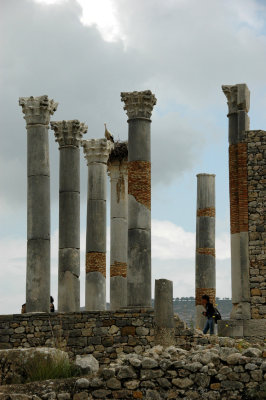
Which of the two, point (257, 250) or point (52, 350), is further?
point (257, 250)

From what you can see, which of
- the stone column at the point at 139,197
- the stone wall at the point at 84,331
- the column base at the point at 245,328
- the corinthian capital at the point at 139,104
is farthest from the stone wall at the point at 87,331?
the corinthian capital at the point at 139,104

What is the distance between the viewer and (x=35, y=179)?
28.6 metres

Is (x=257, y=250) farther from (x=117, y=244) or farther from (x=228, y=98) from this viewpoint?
(x=117, y=244)

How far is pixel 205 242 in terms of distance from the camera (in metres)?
36.0

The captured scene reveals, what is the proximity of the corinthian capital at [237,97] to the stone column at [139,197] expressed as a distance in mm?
2548

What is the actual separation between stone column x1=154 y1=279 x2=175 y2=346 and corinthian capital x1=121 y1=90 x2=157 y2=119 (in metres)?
5.99

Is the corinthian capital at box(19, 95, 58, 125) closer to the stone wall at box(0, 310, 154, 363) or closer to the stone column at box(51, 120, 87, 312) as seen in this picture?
the stone column at box(51, 120, 87, 312)

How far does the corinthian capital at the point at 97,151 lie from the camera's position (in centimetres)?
3475

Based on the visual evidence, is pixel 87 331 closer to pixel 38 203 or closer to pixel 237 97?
pixel 38 203

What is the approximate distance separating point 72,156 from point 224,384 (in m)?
15.1

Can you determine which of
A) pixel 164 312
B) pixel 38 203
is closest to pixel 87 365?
pixel 164 312

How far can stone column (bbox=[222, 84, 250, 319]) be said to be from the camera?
94.8 ft

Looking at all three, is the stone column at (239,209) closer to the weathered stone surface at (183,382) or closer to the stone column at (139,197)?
the stone column at (139,197)

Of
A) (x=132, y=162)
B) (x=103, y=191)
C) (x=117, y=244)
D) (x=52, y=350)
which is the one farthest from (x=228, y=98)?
(x=52, y=350)
